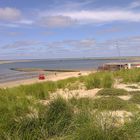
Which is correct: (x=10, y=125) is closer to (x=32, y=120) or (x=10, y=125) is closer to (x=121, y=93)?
(x=32, y=120)

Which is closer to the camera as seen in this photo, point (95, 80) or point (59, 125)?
point (59, 125)

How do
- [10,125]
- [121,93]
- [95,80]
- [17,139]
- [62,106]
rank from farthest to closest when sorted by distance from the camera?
1. [95,80]
2. [121,93]
3. [62,106]
4. [10,125]
5. [17,139]

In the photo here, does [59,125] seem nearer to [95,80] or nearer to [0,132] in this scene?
[0,132]

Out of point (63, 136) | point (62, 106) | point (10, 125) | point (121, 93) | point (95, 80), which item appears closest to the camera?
point (63, 136)

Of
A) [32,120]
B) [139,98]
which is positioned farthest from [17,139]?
[139,98]

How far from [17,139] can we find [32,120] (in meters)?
0.96

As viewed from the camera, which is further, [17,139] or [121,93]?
[121,93]

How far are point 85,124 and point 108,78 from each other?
35.9 feet

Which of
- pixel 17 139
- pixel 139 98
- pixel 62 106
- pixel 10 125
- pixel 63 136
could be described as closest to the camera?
pixel 17 139

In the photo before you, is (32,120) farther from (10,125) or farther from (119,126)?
(119,126)

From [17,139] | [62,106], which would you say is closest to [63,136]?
[17,139]

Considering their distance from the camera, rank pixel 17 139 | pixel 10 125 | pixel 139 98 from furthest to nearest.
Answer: pixel 139 98, pixel 10 125, pixel 17 139

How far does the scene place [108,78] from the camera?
15758mm

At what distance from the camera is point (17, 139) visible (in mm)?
4742
